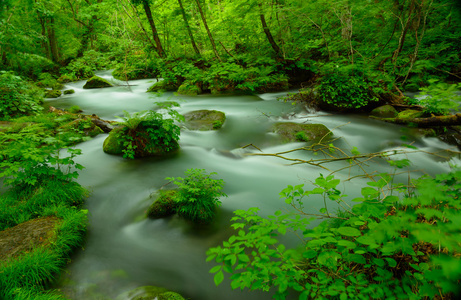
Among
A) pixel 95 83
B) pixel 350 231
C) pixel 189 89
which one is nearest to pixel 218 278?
pixel 350 231

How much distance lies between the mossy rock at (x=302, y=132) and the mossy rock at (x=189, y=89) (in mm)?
5464

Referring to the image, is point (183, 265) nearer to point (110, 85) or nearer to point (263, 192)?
point (263, 192)

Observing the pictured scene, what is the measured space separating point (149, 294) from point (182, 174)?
252 cm

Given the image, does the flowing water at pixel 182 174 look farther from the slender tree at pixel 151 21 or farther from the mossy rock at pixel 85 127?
the slender tree at pixel 151 21

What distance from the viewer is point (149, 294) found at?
7.68 feet

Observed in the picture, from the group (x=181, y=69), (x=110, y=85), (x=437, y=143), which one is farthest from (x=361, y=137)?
(x=110, y=85)

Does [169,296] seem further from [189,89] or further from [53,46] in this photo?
[53,46]

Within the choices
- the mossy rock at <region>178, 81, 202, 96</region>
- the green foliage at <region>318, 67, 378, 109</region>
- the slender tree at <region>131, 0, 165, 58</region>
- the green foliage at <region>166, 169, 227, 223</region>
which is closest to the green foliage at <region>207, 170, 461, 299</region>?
the green foliage at <region>166, 169, 227, 223</region>

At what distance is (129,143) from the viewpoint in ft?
16.0

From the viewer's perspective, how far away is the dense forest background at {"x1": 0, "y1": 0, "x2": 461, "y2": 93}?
7.16 metres

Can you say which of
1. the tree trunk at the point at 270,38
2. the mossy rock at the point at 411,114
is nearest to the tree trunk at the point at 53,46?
the tree trunk at the point at 270,38

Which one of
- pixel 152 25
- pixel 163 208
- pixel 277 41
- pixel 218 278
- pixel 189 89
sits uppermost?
pixel 152 25

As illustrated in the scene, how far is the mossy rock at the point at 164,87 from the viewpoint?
1116 cm

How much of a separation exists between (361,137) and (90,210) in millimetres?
6576
